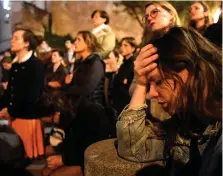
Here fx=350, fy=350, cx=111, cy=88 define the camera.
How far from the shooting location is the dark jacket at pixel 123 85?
2922 mm

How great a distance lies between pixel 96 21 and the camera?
3729 millimetres

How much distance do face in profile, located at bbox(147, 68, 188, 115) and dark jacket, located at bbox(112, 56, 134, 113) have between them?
1734 mm

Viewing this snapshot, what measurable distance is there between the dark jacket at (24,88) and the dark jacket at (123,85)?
2.14 ft

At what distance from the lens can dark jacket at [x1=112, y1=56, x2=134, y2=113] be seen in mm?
2922

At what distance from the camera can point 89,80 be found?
8.59 feet

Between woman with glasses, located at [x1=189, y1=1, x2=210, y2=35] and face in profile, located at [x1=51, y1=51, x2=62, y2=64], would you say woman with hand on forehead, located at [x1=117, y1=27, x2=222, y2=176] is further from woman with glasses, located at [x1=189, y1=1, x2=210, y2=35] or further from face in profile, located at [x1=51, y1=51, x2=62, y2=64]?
face in profile, located at [x1=51, y1=51, x2=62, y2=64]

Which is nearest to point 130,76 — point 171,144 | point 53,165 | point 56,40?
point 53,165

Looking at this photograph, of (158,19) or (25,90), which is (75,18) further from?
(158,19)

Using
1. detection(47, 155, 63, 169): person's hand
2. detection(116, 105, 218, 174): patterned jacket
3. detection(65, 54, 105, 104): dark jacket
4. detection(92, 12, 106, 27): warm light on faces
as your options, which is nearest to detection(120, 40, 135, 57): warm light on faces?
detection(92, 12, 106, 27): warm light on faces

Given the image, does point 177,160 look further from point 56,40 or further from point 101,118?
point 56,40

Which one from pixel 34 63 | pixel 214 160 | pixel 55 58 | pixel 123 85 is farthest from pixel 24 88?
pixel 214 160

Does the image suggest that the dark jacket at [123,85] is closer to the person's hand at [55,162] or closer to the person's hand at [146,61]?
the person's hand at [55,162]

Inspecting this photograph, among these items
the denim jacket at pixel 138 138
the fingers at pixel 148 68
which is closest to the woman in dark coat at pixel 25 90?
the denim jacket at pixel 138 138

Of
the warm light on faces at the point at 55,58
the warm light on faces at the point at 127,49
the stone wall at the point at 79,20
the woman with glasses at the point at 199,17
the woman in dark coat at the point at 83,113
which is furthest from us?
the stone wall at the point at 79,20
